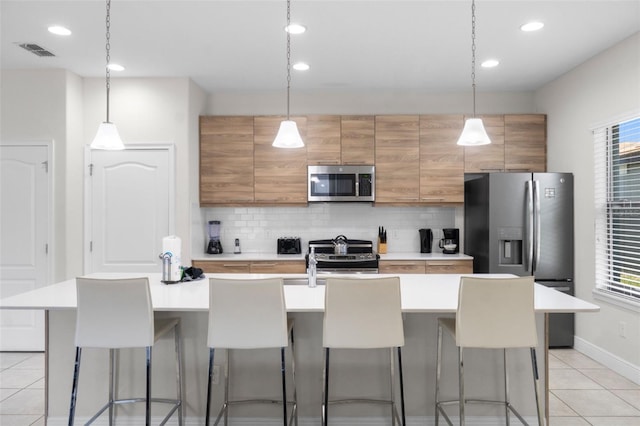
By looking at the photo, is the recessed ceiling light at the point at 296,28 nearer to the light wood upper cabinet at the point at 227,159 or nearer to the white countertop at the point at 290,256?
the light wood upper cabinet at the point at 227,159

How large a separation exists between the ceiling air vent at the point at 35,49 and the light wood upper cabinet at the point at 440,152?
371 cm

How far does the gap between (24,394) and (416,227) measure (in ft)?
13.5

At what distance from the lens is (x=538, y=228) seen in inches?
168

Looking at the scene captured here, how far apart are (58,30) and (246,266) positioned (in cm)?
267

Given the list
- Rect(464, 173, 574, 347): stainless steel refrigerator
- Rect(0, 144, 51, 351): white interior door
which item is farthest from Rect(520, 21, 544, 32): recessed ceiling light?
Rect(0, 144, 51, 351): white interior door

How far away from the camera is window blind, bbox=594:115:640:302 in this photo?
3.55 m

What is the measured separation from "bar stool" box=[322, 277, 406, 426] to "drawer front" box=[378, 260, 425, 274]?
7.76 ft

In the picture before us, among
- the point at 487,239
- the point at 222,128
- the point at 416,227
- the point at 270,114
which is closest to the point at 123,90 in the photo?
the point at 222,128

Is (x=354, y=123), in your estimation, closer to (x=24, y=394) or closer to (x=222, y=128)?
(x=222, y=128)

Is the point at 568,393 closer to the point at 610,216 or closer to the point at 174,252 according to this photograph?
the point at 610,216

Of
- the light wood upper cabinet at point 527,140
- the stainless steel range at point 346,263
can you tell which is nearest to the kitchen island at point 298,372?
the stainless steel range at point 346,263

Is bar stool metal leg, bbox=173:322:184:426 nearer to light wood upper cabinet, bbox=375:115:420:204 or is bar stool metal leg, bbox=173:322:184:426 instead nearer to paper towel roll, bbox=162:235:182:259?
paper towel roll, bbox=162:235:182:259

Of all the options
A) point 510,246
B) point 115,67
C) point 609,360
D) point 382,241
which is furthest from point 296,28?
point 609,360

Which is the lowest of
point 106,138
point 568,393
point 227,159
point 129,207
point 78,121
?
point 568,393
